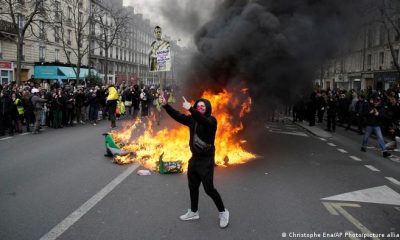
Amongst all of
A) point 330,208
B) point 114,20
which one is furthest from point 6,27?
point 330,208

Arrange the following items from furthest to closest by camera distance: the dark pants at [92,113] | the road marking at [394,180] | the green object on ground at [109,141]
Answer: the dark pants at [92,113] < the green object on ground at [109,141] < the road marking at [394,180]

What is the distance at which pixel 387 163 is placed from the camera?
A: 370 inches

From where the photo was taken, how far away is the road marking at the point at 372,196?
601 cm

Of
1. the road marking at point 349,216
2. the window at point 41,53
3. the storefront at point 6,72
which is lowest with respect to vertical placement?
the road marking at point 349,216

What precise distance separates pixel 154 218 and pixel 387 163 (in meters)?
6.77

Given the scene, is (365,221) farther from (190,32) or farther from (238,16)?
(190,32)

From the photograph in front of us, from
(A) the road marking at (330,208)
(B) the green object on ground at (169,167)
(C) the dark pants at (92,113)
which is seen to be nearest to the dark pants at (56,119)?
(C) the dark pants at (92,113)

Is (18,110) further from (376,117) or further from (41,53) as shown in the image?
(41,53)

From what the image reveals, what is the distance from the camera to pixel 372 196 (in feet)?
20.6

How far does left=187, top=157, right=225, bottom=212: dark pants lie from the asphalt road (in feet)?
0.91

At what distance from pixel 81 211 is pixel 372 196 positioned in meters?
4.49

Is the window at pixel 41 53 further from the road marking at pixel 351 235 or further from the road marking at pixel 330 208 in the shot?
the road marking at pixel 351 235

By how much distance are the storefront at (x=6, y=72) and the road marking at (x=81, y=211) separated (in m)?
31.1

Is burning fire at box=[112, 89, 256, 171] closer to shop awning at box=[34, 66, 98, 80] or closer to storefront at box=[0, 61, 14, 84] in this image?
storefront at box=[0, 61, 14, 84]
